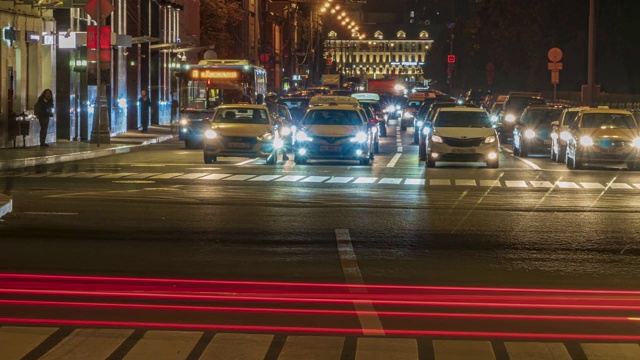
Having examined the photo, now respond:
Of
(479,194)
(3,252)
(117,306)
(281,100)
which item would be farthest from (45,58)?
(117,306)

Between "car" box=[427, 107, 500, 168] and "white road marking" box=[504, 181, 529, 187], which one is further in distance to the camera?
"car" box=[427, 107, 500, 168]

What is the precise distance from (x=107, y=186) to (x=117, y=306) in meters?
14.5

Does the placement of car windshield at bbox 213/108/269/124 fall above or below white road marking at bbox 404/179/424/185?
above

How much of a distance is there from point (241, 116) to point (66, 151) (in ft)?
18.8

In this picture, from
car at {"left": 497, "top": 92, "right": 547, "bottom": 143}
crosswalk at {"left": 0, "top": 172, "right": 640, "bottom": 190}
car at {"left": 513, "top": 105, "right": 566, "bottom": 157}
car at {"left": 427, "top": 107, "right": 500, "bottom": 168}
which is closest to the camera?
crosswalk at {"left": 0, "top": 172, "right": 640, "bottom": 190}

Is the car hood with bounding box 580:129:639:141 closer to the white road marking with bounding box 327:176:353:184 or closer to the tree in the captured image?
the white road marking with bounding box 327:176:353:184

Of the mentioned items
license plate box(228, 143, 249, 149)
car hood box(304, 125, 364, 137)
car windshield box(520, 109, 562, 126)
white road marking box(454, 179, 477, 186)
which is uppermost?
car windshield box(520, 109, 562, 126)

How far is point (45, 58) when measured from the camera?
4419cm

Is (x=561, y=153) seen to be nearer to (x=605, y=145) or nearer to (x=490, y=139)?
(x=605, y=145)

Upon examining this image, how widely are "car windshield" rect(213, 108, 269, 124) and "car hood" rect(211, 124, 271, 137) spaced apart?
40cm

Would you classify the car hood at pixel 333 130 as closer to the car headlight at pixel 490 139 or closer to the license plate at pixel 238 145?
the license plate at pixel 238 145

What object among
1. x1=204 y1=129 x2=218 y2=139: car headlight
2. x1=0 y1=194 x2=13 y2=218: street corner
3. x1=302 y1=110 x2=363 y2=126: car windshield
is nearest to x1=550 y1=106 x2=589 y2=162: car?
x1=302 y1=110 x2=363 y2=126: car windshield

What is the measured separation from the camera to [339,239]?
1620 cm

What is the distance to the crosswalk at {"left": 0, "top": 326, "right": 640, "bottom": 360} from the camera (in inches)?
346
